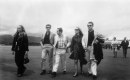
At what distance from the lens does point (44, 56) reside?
10477mm

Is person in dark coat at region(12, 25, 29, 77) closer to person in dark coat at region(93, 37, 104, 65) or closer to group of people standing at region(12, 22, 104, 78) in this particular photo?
group of people standing at region(12, 22, 104, 78)

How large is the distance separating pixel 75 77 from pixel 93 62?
36.6 inches

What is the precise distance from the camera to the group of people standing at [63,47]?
989 cm

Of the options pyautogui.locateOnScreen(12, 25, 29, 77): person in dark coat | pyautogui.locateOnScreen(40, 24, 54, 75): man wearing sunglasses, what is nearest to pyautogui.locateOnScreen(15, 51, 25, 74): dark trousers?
pyautogui.locateOnScreen(12, 25, 29, 77): person in dark coat

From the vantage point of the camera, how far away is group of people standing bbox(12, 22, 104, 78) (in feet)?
32.4

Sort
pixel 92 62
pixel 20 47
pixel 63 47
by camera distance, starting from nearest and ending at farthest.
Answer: pixel 92 62 < pixel 20 47 < pixel 63 47

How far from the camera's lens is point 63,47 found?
10438 millimetres

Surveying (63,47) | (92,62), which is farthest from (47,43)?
(92,62)

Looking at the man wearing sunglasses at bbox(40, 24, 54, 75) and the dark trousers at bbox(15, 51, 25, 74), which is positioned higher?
the man wearing sunglasses at bbox(40, 24, 54, 75)

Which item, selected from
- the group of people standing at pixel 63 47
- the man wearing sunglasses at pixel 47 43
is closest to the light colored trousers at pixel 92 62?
the group of people standing at pixel 63 47

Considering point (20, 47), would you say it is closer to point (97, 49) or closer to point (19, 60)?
point (19, 60)

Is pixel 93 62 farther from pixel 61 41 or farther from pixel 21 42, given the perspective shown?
pixel 21 42

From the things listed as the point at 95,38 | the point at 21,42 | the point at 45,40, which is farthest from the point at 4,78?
the point at 95,38

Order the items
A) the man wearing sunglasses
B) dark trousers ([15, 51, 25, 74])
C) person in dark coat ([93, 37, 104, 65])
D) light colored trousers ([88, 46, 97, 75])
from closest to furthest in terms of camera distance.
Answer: light colored trousers ([88, 46, 97, 75]) → person in dark coat ([93, 37, 104, 65]) → dark trousers ([15, 51, 25, 74]) → the man wearing sunglasses
